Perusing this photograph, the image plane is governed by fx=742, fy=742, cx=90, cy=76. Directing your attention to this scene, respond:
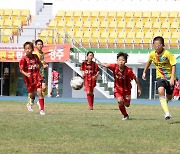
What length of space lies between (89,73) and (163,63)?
9871 mm

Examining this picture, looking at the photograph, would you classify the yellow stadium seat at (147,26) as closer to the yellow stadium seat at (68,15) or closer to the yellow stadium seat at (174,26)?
the yellow stadium seat at (174,26)

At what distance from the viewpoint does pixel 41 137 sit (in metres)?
11.4

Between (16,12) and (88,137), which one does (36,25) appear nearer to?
(16,12)

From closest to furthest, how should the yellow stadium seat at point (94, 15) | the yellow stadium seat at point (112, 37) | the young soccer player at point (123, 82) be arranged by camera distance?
the young soccer player at point (123, 82)
the yellow stadium seat at point (112, 37)
the yellow stadium seat at point (94, 15)

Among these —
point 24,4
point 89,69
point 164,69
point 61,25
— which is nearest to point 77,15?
point 61,25

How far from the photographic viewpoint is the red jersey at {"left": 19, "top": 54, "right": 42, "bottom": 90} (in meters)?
18.7

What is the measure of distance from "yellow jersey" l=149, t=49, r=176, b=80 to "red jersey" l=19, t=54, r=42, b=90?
359cm

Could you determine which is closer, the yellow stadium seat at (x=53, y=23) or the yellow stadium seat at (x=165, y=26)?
the yellow stadium seat at (x=165, y=26)

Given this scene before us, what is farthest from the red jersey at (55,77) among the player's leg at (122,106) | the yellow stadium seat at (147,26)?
the player's leg at (122,106)

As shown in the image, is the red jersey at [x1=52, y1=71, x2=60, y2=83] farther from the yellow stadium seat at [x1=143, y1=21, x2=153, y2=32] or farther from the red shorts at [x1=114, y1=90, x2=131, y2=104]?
the red shorts at [x1=114, y1=90, x2=131, y2=104]

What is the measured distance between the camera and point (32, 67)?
1875 centimetres

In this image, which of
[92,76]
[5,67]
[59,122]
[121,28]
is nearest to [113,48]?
[121,28]

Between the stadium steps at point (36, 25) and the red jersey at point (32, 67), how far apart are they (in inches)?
874

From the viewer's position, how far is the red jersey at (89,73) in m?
Answer: 25.5
